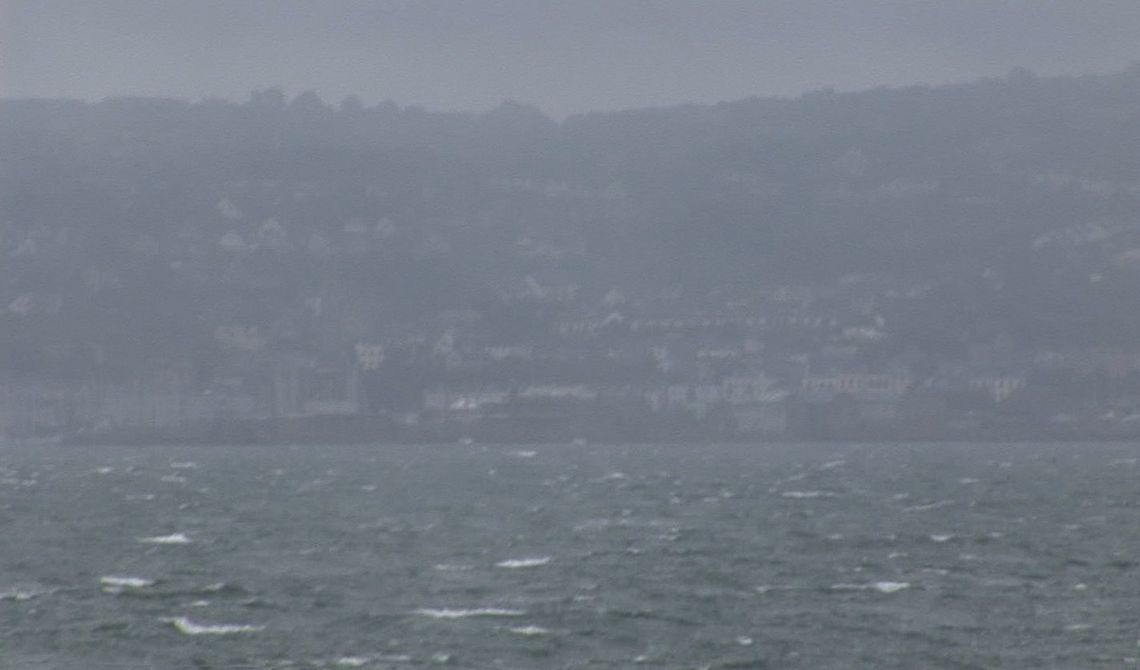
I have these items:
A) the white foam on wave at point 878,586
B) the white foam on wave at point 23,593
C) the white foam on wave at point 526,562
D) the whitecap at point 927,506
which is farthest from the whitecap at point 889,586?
the whitecap at point 927,506

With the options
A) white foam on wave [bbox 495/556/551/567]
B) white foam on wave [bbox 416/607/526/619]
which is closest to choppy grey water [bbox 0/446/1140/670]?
white foam on wave [bbox 416/607/526/619]

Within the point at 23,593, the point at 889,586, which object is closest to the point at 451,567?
the point at 23,593

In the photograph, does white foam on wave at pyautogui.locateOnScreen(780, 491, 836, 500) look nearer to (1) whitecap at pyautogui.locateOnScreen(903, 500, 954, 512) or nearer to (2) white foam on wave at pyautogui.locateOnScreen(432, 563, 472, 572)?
(1) whitecap at pyautogui.locateOnScreen(903, 500, 954, 512)

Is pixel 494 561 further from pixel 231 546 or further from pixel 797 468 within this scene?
pixel 797 468

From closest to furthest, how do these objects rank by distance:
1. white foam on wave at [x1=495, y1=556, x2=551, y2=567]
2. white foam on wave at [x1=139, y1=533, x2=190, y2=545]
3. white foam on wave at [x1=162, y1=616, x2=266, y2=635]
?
Result: white foam on wave at [x1=162, y1=616, x2=266, y2=635] → white foam on wave at [x1=495, y1=556, x2=551, y2=567] → white foam on wave at [x1=139, y1=533, x2=190, y2=545]

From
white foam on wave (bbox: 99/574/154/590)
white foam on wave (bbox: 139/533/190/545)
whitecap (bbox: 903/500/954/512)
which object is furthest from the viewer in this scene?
whitecap (bbox: 903/500/954/512)

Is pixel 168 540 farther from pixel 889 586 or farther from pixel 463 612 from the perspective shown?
pixel 889 586
